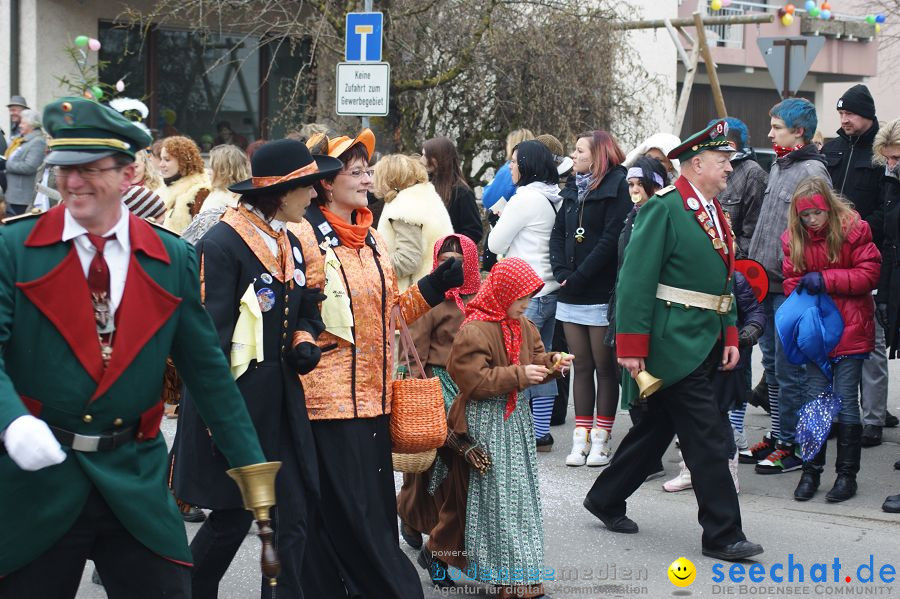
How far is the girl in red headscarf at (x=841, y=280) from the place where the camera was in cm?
686

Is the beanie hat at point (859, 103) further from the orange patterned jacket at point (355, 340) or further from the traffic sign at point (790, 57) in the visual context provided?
the traffic sign at point (790, 57)

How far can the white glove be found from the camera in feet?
9.22

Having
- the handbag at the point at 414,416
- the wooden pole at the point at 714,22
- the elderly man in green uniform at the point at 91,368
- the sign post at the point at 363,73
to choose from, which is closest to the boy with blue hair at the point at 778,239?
the handbag at the point at 414,416

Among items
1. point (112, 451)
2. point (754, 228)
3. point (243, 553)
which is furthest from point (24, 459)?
point (754, 228)

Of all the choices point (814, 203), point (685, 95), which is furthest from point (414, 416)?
point (685, 95)

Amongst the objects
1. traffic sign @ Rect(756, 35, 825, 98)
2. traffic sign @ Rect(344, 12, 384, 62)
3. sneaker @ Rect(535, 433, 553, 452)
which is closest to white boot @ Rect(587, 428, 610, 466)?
sneaker @ Rect(535, 433, 553, 452)

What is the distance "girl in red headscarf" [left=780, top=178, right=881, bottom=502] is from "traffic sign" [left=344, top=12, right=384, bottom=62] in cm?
550

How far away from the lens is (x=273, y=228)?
4535mm

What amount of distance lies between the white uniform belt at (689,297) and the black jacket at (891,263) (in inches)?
60.7

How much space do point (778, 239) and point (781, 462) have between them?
143 cm

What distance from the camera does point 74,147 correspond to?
321cm

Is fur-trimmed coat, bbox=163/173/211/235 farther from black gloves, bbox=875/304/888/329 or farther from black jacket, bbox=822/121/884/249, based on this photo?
black gloves, bbox=875/304/888/329

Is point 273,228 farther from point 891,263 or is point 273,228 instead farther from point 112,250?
point 891,263

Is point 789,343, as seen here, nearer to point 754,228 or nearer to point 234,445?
point 754,228
